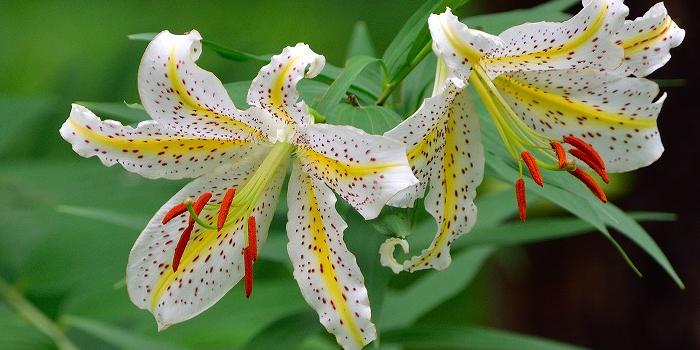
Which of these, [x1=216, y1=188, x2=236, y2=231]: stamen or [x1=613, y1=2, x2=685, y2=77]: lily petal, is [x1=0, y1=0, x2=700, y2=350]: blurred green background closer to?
[x1=216, y1=188, x2=236, y2=231]: stamen

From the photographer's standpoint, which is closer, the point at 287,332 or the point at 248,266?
the point at 248,266

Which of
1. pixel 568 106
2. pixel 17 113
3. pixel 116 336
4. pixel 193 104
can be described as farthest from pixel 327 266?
pixel 17 113

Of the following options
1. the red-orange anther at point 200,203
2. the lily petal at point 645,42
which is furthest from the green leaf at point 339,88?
the lily petal at point 645,42

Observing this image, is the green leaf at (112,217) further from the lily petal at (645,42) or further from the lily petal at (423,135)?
the lily petal at (645,42)

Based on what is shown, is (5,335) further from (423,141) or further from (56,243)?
(423,141)

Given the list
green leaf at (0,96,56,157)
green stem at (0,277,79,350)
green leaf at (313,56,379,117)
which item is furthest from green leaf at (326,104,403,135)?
green leaf at (0,96,56,157)

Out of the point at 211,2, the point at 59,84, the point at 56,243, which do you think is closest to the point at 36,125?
the point at 59,84

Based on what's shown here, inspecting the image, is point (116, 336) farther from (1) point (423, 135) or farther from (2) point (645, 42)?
(2) point (645, 42)
